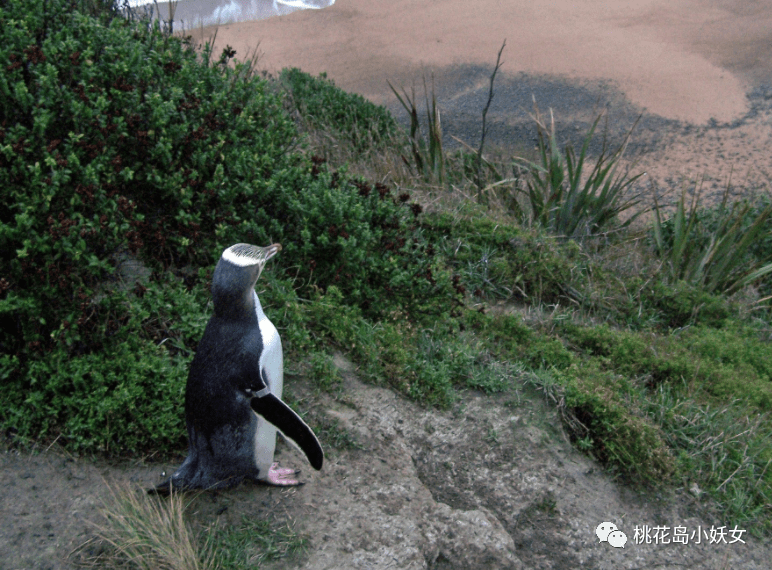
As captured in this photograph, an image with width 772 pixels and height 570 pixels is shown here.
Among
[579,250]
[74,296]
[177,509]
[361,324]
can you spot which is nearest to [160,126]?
[74,296]

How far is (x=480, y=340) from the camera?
382cm

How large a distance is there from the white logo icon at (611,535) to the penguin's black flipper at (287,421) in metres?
1.36

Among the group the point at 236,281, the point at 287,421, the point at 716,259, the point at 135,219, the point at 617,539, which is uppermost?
the point at 236,281

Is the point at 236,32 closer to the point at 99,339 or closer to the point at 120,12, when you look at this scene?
the point at 120,12

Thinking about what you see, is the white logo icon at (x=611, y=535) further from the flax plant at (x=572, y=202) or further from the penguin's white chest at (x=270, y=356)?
the flax plant at (x=572, y=202)

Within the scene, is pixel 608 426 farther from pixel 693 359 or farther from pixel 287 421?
pixel 287 421

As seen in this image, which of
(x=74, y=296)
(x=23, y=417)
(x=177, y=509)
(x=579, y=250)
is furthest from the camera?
(x=579, y=250)

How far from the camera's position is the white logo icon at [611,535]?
2.89 metres

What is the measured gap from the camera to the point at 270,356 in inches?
91.4

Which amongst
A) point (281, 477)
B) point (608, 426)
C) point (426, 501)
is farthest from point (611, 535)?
point (281, 477)

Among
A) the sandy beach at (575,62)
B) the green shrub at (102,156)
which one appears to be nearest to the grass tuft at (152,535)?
the green shrub at (102,156)

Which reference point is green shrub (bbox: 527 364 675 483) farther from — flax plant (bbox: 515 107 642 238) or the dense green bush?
flax plant (bbox: 515 107 642 238)

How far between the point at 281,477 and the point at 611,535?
1439 mm

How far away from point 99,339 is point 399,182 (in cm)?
316
